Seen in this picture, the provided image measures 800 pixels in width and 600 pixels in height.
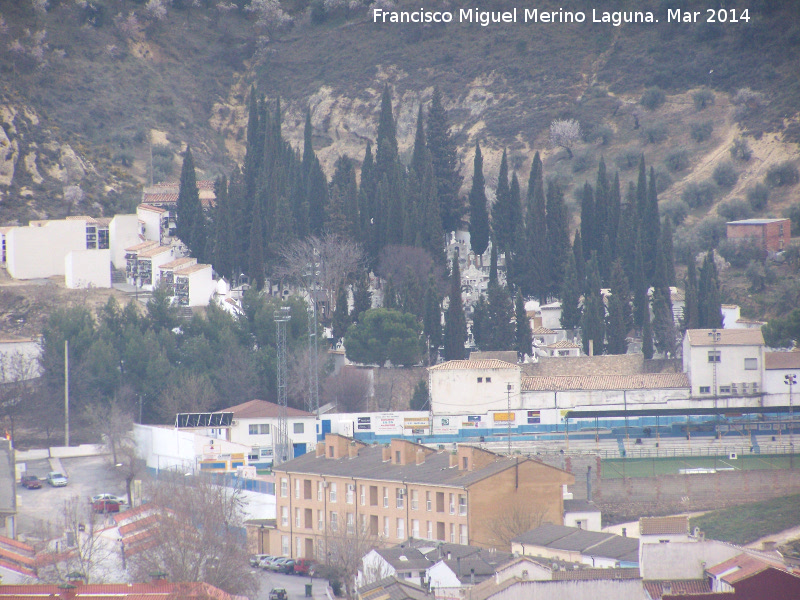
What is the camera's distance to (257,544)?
186 ft

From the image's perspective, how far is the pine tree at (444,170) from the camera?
295 feet

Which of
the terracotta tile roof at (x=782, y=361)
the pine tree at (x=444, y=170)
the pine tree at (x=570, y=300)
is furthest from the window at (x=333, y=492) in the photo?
the pine tree at (x=444, y=170)

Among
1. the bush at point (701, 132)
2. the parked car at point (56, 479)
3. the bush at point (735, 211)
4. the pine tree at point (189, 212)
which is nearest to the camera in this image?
the parked car at point (56, 479)

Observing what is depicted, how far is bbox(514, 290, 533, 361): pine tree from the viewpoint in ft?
256

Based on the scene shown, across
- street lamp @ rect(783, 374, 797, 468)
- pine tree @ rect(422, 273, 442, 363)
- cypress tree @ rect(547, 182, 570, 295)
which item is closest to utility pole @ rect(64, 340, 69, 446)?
pine tree @ rect(422, 273, 442, 363)

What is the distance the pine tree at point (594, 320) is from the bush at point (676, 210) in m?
27.7

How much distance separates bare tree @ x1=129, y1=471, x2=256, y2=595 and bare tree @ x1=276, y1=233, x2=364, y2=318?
27068 millimetres

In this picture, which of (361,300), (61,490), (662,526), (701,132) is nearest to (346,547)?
(662,526)

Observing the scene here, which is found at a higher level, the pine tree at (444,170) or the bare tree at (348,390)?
the pine tree at (444,170)

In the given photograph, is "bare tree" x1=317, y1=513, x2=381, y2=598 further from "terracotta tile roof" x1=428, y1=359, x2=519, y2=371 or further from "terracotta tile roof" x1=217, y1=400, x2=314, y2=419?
"terracotta tile roof" x1=428, y1=359, x2=519, y2=371

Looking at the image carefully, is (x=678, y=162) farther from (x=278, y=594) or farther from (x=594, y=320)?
(x=278, y=594)

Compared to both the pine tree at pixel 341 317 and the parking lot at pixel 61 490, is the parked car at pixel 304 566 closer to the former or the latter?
the parking lot at pixel 61 490

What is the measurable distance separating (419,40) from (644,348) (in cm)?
6825

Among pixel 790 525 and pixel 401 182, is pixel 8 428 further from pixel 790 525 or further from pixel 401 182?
pixel 790 525
